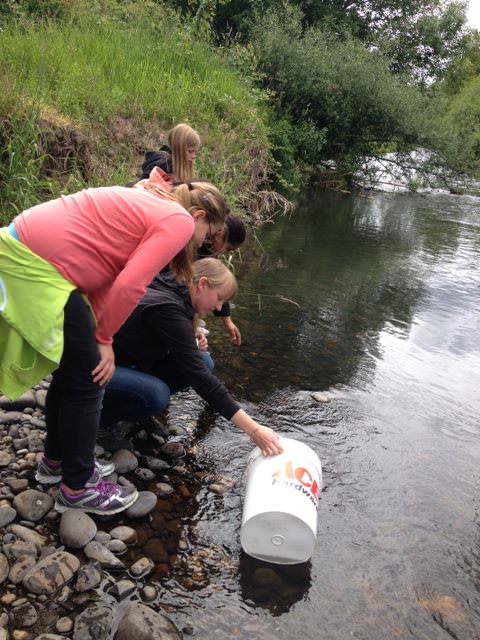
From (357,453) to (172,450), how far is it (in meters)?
1.04

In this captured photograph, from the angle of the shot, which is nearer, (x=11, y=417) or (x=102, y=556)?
(x=102, y=556)

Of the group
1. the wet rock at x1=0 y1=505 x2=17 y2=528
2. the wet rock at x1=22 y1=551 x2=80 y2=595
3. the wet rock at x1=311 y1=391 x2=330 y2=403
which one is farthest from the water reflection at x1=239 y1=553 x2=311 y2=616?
the wet rock at x1=311 y1=391 x2=330 y2=403

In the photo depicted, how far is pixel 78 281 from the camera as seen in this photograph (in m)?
1.94

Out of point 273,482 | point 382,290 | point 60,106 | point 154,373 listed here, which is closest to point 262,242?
point 382,290

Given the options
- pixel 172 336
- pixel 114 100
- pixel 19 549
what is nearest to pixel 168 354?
pixel 172 336

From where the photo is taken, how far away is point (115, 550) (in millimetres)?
2166

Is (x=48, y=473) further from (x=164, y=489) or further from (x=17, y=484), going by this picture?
(x=164, y=489)

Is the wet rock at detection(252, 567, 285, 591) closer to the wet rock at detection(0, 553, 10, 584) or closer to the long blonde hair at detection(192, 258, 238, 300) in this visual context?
the wet rock at detection(0, 553, 10, 584)

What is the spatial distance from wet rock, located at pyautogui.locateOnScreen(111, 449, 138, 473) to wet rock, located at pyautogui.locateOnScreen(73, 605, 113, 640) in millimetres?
828

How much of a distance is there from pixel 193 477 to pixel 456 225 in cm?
1195

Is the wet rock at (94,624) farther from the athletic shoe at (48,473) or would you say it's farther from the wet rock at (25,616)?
the athletic shoe at (48,473)

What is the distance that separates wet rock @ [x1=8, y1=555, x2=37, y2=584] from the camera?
6.31 feet

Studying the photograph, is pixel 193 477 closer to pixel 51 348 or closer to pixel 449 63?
pixel 51 348

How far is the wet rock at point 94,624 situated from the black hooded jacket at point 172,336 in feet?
2.85
